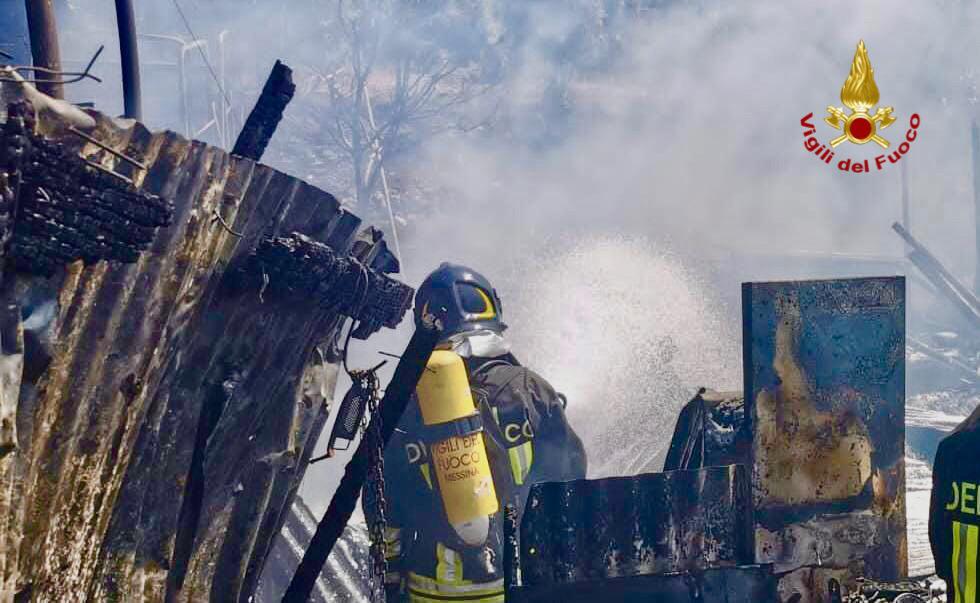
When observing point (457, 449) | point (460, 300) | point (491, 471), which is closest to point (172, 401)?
point (457, 449)

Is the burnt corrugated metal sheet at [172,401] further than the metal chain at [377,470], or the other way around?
the metal chain at [377,470]

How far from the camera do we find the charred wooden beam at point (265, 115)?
3160 mm

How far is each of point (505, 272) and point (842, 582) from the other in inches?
595

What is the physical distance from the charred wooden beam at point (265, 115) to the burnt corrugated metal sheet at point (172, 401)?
0.54 ft

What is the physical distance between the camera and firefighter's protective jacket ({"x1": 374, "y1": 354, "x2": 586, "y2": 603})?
5.19 meters

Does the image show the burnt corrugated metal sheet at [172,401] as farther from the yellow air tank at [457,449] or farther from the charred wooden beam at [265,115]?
the yellow air tank at [457,449]

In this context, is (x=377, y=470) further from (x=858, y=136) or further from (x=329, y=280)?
(x=858, y=136)

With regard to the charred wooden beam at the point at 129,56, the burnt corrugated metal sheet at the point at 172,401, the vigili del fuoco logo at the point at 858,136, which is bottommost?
the burnt corrugated metal sheet at the point at 172,401

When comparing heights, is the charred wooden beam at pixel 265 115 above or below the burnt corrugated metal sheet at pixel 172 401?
above

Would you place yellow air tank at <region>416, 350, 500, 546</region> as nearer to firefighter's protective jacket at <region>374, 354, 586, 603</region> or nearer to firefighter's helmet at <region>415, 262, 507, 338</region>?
firefighter's protective jacket at <region>374, 354, 586, 603</region>

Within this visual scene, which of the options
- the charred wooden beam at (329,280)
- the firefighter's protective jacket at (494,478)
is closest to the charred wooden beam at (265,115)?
the charred wooden beam at (329,280)

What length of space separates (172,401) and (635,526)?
6.23ft

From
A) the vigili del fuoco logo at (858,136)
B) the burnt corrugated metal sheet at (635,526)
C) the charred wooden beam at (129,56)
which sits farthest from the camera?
the vigili del fuoco logo at (858,136)

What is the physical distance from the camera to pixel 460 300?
603cm
